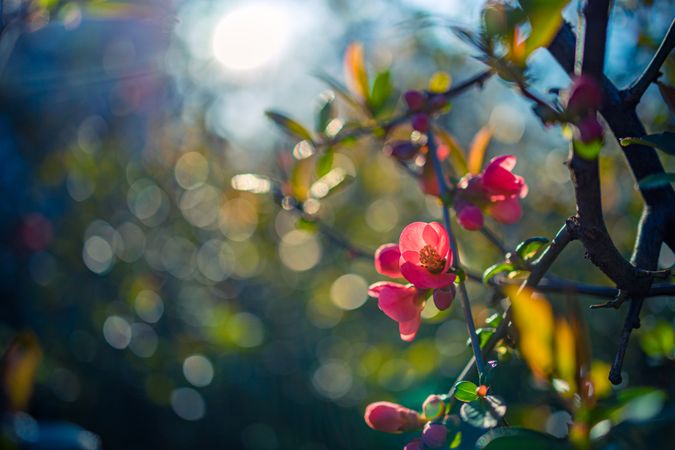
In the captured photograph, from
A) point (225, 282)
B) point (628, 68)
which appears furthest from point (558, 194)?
point (225, 282)

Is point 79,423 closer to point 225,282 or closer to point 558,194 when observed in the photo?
point 225,282

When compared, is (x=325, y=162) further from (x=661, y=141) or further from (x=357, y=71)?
(x=661, y=141)

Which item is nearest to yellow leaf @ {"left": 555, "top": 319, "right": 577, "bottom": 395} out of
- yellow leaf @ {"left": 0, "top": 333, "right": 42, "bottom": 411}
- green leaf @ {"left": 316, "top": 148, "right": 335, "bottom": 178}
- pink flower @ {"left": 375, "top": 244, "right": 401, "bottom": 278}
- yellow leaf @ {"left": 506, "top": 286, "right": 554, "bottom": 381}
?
yellow leaf @ {"left": 506, "top": 286, "right": 554, "bottom": 381}

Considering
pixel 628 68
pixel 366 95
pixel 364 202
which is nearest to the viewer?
pixel 366 95

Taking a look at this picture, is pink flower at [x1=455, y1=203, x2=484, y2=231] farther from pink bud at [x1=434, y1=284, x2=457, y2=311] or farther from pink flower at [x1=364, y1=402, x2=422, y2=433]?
pink flower at [x1=364, y1=402, x2=422, y2=433]

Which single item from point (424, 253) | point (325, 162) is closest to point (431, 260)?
point (424, 253)

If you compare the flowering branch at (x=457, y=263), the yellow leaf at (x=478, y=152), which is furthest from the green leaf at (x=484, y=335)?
the yellow leaf at (x=478, y=152)

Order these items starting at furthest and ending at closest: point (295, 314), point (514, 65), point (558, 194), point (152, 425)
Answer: point (295, 314) < point (152, 425) < point (558, 194) < point (514, 65)
